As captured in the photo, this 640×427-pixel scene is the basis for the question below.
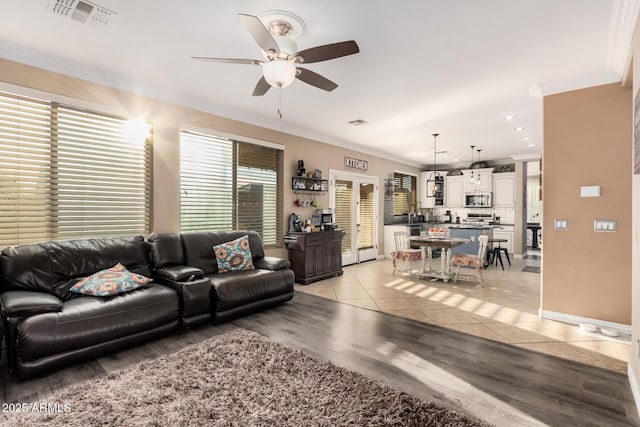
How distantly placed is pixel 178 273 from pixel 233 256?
837 millimetres

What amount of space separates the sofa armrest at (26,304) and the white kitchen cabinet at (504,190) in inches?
367

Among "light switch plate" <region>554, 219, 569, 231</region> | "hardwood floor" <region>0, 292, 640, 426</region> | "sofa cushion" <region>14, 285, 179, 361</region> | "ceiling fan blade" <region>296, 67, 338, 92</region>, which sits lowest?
"hardwood floor" <region>0, 292, 640, 426</region>

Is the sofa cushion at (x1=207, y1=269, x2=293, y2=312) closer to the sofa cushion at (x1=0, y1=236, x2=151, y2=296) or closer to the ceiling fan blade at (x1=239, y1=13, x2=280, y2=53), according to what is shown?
the sofa cushion at (x1=0, y1=236, x2=151, y2=296)

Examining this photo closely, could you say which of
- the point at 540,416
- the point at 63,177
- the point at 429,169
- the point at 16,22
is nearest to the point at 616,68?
the point at 540,416

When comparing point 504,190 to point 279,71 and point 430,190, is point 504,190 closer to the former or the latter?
point 430,190

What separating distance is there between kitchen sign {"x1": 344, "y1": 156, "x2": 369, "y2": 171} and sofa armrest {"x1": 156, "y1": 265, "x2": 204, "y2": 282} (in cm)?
435

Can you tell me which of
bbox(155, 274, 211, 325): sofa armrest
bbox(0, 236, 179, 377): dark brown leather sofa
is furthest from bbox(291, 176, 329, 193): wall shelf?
bbox(0, 236, 179, 377): dark brown leather sofa

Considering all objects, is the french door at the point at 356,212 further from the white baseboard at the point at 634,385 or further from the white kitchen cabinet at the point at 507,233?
the white baseboard at the point at 634,385

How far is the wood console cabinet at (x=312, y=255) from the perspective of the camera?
5.36m

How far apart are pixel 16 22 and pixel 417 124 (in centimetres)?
505

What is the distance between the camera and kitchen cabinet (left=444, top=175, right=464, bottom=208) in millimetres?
9313

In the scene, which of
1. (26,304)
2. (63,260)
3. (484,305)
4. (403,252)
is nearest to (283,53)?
(26,304)

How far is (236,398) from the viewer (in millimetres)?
2090

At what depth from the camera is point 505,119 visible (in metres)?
5.15
